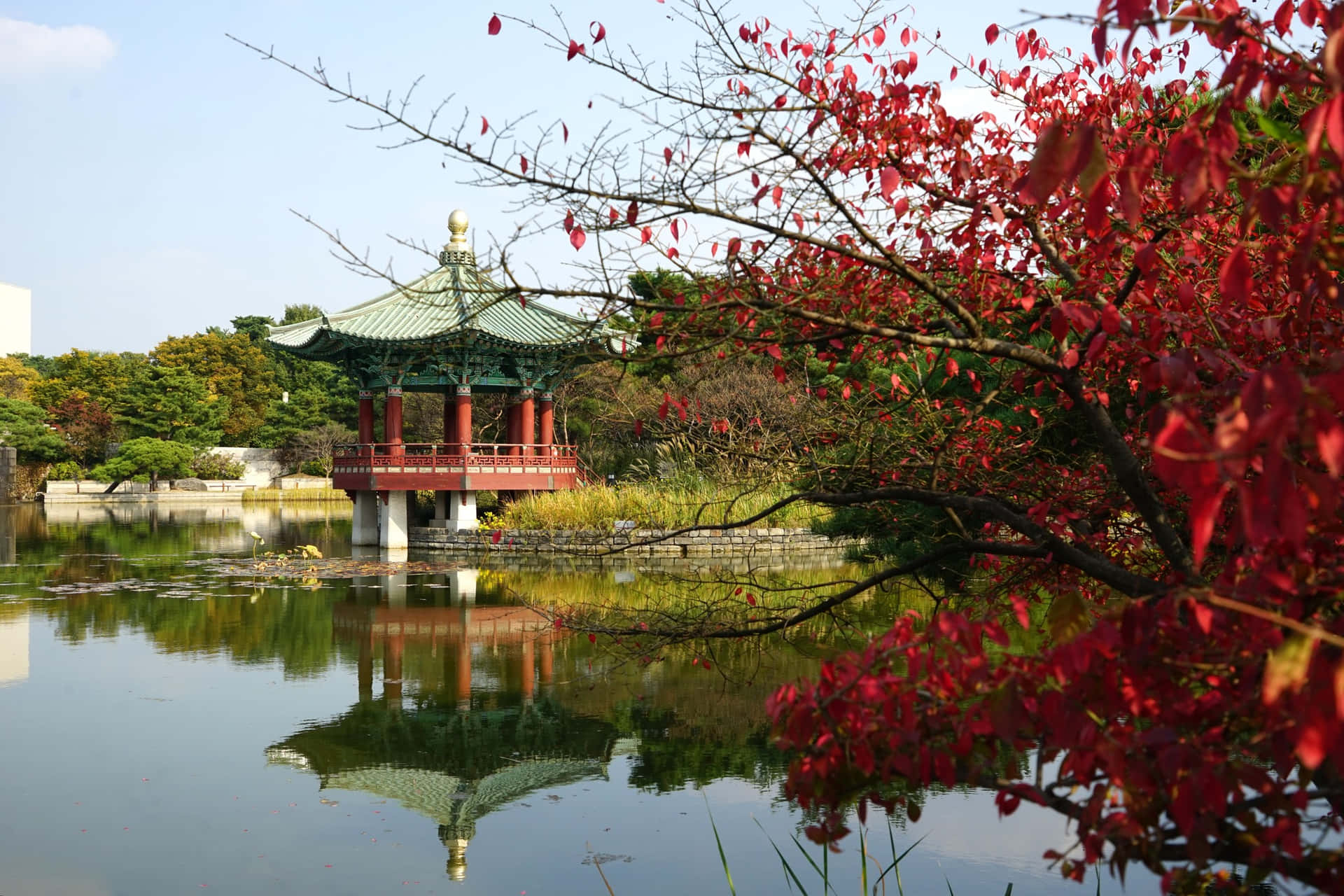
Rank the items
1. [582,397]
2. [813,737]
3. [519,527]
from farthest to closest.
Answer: [582,397] → [519,527] → [813,737]

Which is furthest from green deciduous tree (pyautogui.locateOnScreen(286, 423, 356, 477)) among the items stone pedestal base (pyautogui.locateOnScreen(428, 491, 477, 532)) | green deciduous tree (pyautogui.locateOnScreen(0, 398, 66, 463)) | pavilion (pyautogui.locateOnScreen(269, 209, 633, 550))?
stone pedestal base (pyautogui.locateOnScreen(428, 491, 477, 532))

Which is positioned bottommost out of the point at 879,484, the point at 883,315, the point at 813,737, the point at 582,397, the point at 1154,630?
the point at 813,737

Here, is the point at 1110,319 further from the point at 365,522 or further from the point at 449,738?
the point at 365,522

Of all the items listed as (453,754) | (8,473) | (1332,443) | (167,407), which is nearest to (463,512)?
(453,754)

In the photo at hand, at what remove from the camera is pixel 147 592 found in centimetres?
1188

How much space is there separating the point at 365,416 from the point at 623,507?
17.2ft

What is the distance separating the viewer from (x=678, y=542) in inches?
609

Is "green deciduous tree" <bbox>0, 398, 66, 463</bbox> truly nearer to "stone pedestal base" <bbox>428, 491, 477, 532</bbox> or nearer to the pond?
"stone pedestal base" <bbox>428, 491, 477, 532</bbox>

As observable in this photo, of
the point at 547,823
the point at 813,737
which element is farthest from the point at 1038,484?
the point at 547,823

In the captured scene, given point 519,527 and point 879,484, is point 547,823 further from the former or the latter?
point 519,527

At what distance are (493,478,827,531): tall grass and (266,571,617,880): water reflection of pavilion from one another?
6.24 metres

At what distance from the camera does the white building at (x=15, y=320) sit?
178ft

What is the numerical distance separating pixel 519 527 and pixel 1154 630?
48.8 ft

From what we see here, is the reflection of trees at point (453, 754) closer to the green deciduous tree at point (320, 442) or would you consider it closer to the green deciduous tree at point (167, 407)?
the green deciduous tree at point (167, 407)
